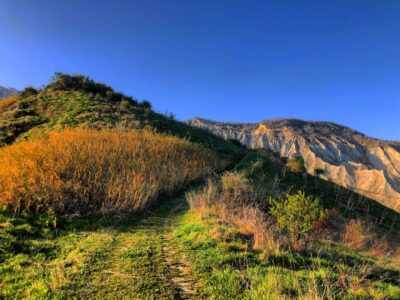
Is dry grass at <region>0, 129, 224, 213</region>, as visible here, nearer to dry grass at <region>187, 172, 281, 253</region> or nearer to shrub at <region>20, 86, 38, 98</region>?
dry grass at <region>187, 172, 281, 253</region>

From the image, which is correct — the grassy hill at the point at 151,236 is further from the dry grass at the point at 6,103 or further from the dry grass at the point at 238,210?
the dry grass at the point at 6,103

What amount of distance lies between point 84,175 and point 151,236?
2786 millimetres

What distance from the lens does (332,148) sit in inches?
4077

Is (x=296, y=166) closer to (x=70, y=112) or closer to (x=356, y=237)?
(x=356, y=237)

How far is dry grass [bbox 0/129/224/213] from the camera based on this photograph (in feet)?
21.5

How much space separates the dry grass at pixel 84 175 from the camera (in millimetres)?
6566

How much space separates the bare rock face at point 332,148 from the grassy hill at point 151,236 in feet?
232

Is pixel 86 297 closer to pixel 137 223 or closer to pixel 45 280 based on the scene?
pixel 45 280

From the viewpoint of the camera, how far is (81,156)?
26.7ft

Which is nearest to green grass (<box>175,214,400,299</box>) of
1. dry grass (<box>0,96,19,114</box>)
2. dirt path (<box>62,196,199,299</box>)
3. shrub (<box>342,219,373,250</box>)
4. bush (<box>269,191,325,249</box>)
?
dirt path (<box>62,196,199,299</box>)

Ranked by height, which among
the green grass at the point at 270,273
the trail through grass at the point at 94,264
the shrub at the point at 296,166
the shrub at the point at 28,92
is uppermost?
the shrub at the point at 28,92

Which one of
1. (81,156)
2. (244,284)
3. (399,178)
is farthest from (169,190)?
(399,178)

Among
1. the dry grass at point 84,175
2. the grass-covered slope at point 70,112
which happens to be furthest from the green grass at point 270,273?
the grass-covered slope at point 70,112

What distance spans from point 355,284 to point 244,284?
4.71 feet
